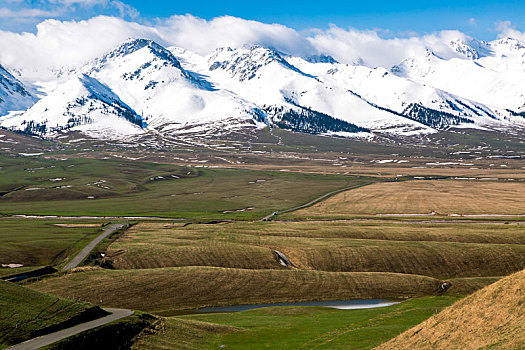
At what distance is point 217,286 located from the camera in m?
83.3

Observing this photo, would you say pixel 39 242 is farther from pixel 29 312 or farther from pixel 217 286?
pixel 29 312

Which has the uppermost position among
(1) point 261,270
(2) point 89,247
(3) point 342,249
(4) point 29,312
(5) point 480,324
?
(5) point 480,324

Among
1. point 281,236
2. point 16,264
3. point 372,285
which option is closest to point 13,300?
point 16,264

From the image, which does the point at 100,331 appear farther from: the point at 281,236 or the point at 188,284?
the point at 281,236

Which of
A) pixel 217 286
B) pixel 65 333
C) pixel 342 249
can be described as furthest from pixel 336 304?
pixel 65 333

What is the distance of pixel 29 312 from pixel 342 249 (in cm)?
6974

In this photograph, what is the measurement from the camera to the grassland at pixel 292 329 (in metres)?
49.7

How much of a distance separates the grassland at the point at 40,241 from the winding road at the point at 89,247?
1.66 m

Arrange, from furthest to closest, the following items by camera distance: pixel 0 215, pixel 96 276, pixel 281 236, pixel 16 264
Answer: pixel 0 215
pixel 281 236
pixel 16 264
pixel 96 276

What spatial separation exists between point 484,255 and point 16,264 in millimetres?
90174

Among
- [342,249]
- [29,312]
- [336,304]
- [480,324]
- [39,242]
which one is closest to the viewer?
[480,324]

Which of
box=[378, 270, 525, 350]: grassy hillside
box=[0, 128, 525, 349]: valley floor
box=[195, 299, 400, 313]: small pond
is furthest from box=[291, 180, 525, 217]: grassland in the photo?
box=[378, 270, 525, 350]: grassy hillside

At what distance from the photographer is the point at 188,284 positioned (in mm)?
82812

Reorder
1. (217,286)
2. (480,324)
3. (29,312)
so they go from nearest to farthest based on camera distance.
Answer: (480,324)
(29,312)
(217,286)
